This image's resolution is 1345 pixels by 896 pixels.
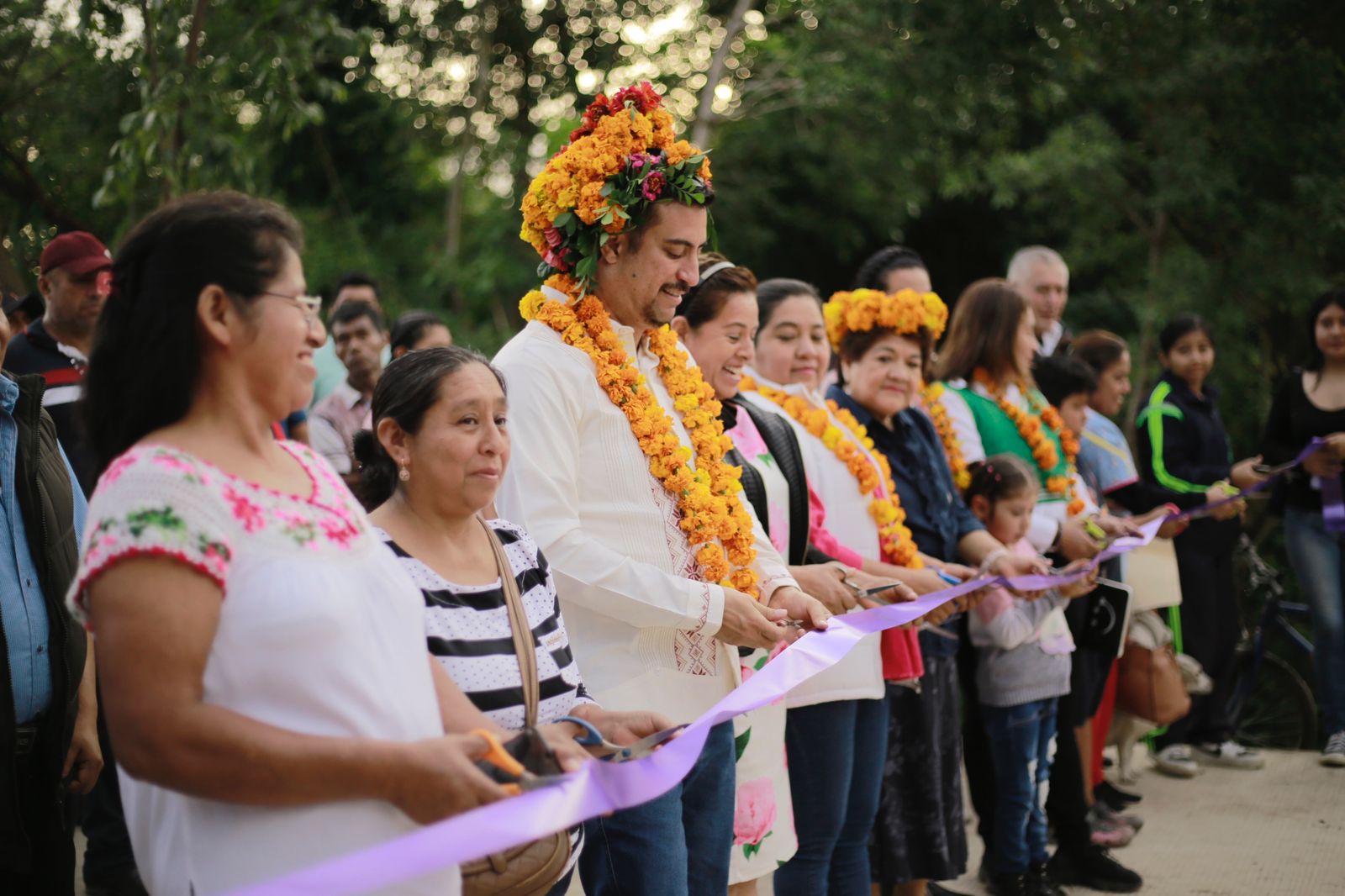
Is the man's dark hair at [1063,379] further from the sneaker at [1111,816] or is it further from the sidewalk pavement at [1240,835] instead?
the sidewalk pavement at [1240,835]

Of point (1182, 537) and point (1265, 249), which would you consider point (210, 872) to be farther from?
point (1265, 249)

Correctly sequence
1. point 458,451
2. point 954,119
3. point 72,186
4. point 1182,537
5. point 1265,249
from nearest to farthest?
point 458,451 → point 72,186 → point 1182,537 → point 1265,249 → point 954,119

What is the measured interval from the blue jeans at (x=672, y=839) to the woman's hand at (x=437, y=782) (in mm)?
1077

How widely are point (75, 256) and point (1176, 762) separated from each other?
6354 mm

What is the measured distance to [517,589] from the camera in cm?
267

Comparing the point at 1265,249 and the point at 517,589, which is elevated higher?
the point at 1265,249

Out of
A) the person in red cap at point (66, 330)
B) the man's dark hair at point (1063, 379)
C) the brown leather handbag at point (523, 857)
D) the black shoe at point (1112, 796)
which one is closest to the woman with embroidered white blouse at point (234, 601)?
the brown leather handbag at point (523, 857)

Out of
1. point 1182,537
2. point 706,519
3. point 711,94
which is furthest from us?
point 711,94

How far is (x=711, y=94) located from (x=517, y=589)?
1167 cm

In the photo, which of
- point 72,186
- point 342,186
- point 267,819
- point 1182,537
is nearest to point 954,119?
point 1182,537

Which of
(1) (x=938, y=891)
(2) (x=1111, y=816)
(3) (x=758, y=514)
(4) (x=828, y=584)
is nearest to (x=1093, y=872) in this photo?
(1) (x=938, y=891)

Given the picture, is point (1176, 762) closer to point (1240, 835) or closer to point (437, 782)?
point (1240, 835)

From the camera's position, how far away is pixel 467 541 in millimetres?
2695

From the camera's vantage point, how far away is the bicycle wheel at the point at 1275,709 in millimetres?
7746
